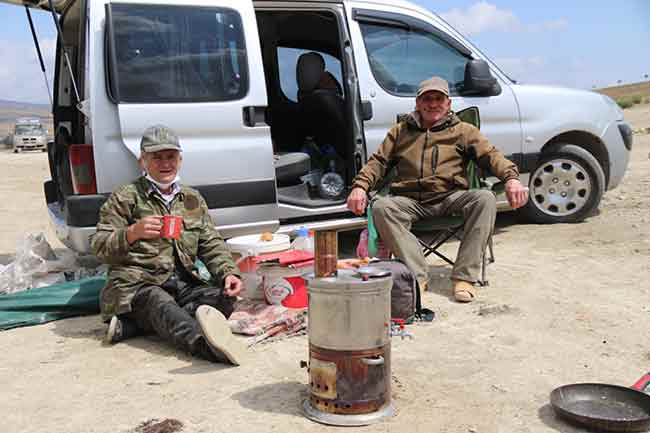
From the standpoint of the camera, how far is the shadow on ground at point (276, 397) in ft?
9.89

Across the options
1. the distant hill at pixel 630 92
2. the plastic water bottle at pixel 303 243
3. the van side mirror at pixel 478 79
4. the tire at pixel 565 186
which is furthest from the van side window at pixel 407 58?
the distant hill at pixel 630 92

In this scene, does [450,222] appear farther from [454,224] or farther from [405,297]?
[405,297]

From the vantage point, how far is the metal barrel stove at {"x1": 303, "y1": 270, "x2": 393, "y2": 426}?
9.05 feet

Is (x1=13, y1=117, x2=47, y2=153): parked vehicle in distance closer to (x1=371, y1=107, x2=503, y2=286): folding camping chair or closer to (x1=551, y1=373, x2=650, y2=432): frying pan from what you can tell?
(x1=371, y1=107, x2=503, y2=286): folding camping chair

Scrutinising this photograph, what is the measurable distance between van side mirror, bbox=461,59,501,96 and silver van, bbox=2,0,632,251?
0.4 inches

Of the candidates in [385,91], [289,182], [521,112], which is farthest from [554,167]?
[289,182]

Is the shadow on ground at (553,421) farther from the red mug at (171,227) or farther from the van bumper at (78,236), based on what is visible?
the van bumper at (78,236)

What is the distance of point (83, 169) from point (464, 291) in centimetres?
249

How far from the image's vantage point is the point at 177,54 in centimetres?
490

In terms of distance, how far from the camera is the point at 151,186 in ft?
13.8

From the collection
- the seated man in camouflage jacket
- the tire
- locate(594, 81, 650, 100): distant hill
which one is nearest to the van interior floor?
the seated man in camouflage jacket

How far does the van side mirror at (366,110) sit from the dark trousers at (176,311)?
212cm

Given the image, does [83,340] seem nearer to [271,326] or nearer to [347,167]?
[271,326]

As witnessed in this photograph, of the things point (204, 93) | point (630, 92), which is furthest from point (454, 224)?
point (630, 92)
